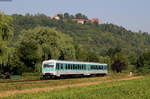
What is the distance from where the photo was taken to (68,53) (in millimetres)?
68500

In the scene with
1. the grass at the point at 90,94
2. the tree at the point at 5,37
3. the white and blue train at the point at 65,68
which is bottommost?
the grass at the point at 90,94

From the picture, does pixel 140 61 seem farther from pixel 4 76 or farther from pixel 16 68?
pixel 4 76

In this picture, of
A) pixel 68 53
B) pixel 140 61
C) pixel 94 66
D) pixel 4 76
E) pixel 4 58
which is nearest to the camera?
pixel 4 58

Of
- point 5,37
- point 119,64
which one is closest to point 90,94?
point 5,37

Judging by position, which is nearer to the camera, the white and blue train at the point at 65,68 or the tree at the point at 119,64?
the white and blue train at the point at 65,68

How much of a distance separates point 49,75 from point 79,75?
307 inches

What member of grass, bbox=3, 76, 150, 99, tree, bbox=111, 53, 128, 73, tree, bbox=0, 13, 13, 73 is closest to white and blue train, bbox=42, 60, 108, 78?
tree, bbox=0, 13, 13, 73

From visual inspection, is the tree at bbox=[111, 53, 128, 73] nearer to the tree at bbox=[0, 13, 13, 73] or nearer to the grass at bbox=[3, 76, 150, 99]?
the tree at bbox=[0, 13, 13, 73]

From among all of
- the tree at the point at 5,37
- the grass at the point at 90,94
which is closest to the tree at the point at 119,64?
the tree at the point at 5,37

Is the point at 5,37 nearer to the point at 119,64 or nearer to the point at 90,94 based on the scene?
the point at 90,94

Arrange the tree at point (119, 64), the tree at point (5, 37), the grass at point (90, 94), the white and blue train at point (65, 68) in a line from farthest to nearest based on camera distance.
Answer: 1. the tree at point (119, 64)
2. the white and blue train at point (65, 68)
3. the tree at point (5, 37)
4. the grass at point (90, 94)

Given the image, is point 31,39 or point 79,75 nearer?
point 79,75

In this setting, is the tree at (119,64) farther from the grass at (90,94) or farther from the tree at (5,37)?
the grass at (90,94)

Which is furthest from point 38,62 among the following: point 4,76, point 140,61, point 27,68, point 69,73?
point 140,61
